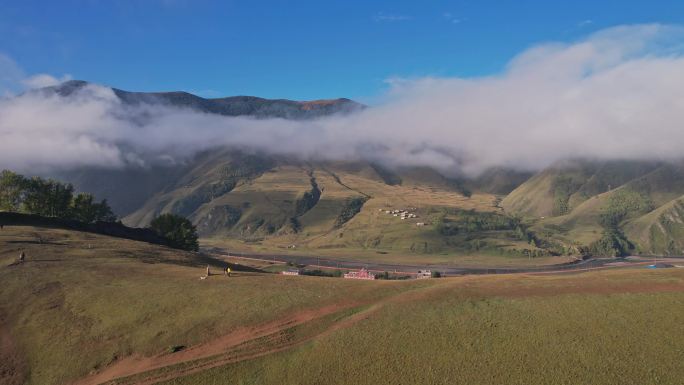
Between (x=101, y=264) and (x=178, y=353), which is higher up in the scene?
(x=101, y=264)

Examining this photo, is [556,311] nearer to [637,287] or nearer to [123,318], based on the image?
[637,287]

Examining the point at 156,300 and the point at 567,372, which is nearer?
the point at 567,372

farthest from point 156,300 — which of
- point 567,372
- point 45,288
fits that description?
point 567,372

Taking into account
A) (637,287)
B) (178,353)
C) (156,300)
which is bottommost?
(178,353)

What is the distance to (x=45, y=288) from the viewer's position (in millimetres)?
75312

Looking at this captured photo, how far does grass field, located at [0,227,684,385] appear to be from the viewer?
165 ft

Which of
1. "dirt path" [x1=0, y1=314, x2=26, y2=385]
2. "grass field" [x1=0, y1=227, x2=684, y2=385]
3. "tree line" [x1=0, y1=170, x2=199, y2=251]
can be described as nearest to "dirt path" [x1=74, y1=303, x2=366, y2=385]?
"grass field" [x1=0, y1=227, x2=684, y2=385]

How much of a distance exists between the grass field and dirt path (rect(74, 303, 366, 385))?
0.65 feet

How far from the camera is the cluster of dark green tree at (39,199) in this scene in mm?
170125

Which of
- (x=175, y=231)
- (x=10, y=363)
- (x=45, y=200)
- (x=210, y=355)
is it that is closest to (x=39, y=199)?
(x=45, y=200)

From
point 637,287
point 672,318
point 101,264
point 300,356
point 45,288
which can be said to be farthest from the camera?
point 101,264

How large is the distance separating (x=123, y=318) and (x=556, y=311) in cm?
5857

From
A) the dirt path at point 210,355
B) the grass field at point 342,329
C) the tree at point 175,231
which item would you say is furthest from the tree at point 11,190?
the dirt path at point 210,355

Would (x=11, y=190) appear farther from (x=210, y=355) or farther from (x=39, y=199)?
(x=210, y=355)
